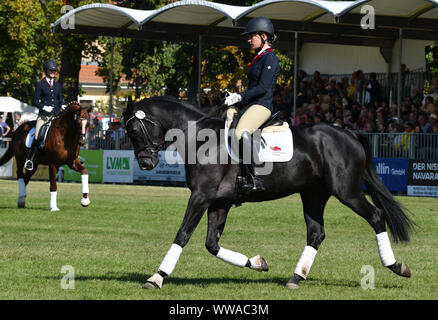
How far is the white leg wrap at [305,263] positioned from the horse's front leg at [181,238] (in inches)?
50.0

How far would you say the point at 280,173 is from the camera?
32.2ft

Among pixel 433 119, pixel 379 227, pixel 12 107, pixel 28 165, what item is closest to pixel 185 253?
pixel 379 227

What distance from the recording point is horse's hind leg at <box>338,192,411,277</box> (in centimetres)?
966

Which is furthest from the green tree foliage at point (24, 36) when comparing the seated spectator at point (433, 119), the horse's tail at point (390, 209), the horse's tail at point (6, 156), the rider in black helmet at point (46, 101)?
the horse's tail at point (390, 209)

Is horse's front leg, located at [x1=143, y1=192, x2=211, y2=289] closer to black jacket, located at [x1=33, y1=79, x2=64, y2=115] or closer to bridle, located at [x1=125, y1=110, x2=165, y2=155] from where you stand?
bridle, located at [x1=125, y1=110, x2=165, y2=155]

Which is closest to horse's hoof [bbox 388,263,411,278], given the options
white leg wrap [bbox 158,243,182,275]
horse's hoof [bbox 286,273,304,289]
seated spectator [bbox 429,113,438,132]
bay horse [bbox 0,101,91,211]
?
horse's hoof [bbox 286,273,304,289]

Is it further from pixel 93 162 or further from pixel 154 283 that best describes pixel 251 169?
pixel 93 162

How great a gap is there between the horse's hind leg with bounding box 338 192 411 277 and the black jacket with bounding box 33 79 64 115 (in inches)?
438

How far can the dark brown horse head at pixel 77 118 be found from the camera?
62.0 feet

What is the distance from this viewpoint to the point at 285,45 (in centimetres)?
4044

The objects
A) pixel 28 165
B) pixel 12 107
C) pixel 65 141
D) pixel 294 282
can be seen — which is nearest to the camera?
pixel 294 282

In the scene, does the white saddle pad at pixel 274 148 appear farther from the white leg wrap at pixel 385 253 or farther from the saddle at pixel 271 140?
the white leg wrap at pixel 385 253

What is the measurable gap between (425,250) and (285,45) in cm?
2802

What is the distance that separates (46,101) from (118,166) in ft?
45.5
